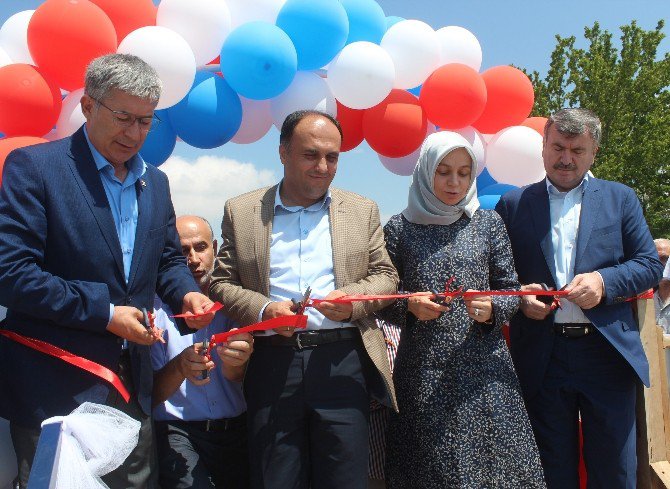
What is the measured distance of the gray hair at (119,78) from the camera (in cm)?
210

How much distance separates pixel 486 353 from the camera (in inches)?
105

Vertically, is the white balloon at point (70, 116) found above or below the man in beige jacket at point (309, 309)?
above

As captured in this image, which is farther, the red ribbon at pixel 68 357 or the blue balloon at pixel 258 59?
the blue balloon at pixel 258 59

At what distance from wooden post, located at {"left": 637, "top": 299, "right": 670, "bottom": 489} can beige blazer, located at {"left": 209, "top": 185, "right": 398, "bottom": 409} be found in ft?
4.38

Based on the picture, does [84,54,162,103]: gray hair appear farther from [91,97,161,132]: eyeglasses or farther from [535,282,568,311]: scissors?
[535,282,568,311]: scissors

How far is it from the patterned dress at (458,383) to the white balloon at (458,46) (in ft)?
8.29

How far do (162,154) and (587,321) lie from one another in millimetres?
2859

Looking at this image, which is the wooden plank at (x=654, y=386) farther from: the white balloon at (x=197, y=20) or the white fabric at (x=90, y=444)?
the white balloon at (x=197, y=20)

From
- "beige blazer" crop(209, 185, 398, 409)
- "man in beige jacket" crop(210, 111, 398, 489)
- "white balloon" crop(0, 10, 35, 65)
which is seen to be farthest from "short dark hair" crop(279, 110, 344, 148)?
"white balloon" crop(0, 10, 35, 65)

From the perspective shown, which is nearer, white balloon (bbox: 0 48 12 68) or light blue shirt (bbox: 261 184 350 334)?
light blue shirt (bbox: 261 184 350 334)

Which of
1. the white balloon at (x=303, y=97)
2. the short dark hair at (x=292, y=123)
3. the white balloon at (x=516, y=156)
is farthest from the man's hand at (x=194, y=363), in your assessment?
the white balloon at (x=516, y=156)

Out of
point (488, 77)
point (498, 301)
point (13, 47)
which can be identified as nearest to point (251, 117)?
point (13, 47)

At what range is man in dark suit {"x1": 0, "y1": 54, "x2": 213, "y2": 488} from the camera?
6.55ft

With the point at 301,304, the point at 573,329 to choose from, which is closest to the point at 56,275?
the point at 301,304
